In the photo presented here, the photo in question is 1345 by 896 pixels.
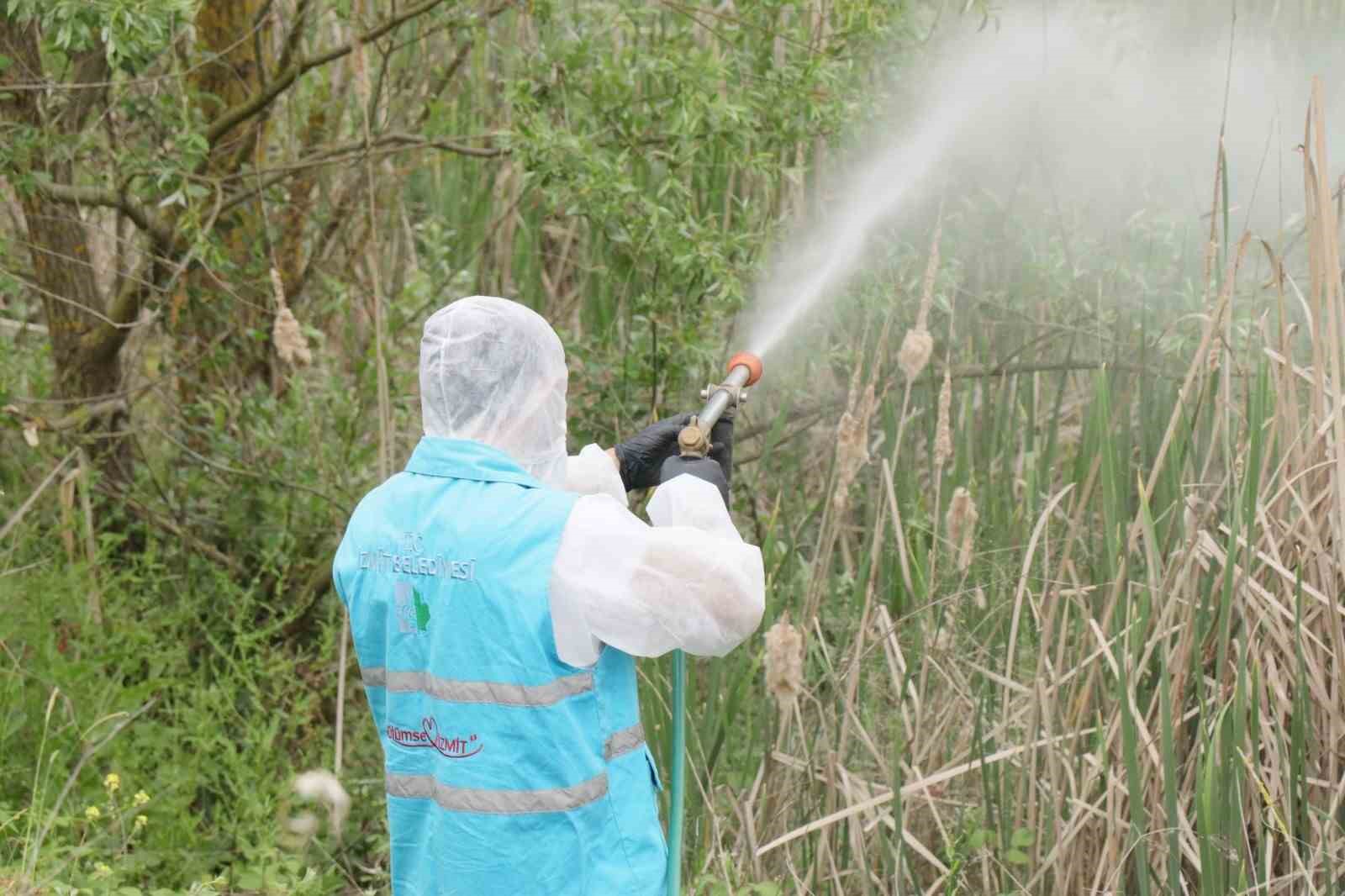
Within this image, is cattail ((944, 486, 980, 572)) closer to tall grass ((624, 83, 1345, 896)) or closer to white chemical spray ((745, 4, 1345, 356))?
tall grass ((624, 83, 1345, 896))

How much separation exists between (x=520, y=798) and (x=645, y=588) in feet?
1.31

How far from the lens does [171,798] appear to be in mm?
4113

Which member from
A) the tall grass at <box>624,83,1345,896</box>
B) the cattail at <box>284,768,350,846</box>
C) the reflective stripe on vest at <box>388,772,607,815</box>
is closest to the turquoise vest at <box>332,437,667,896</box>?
the reflective stripe on vest at <box>388,772,607,815</box>

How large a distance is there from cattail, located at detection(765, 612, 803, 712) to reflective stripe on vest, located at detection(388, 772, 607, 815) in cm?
54

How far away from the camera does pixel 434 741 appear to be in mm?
2303

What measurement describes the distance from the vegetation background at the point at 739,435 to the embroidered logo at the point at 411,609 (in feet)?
2.34

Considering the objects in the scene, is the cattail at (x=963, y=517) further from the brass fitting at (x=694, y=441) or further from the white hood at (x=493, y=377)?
the white hood at (x=493, y=377)

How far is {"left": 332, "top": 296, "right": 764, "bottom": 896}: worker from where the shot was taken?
2.14 m

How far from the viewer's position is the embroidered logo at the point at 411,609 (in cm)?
227

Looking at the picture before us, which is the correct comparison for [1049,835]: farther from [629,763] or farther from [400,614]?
[400,614]

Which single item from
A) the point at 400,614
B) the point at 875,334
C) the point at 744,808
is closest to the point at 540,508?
the point at 400,614

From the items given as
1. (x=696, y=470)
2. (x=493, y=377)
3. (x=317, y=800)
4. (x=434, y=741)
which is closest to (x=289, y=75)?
(x=317, y=800)

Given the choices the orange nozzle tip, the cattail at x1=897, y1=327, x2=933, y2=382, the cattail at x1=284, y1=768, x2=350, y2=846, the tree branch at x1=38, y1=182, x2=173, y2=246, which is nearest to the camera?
the orange nozzle tip

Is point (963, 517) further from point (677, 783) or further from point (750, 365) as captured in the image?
point (677, 783)
